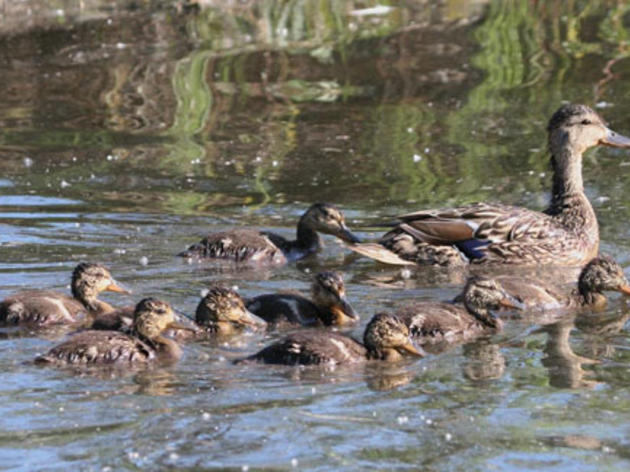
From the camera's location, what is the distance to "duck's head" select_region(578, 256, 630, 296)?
875 cm

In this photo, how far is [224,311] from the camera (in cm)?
801

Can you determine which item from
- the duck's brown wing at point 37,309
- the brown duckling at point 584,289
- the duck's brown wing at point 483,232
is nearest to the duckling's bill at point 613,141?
the duck's brown wing at point 483,232

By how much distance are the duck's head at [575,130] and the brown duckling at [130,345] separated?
4.18 m

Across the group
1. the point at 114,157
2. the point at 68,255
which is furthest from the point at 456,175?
the point at 68,255

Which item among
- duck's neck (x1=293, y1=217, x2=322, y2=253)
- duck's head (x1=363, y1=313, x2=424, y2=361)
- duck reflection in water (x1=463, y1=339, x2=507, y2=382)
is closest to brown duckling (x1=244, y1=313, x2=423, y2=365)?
duck's head (x1=363, y1=313, x2=424, y2=361)

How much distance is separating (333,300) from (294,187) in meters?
3.95

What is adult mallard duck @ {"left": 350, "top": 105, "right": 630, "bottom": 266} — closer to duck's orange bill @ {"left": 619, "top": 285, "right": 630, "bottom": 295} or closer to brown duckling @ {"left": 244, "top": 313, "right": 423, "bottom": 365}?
duck's orange bill @ {"left": 619, "top": 285, "right": 630, "bottom": 295}

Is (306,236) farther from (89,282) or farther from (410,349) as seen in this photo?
(410,349)

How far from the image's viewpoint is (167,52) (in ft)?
52.9

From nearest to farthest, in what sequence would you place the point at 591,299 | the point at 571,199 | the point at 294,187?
the point at 591,299 < the point at 571,199 < the point at 294,187

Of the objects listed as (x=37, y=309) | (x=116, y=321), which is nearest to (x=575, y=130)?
(x=116, y=321)

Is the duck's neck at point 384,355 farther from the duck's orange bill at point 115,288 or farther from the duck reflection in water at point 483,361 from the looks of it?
the duck's orange bill at point 115,288

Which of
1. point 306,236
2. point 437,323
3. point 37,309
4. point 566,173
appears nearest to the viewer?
point 437,323

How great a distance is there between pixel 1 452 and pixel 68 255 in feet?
13.3
